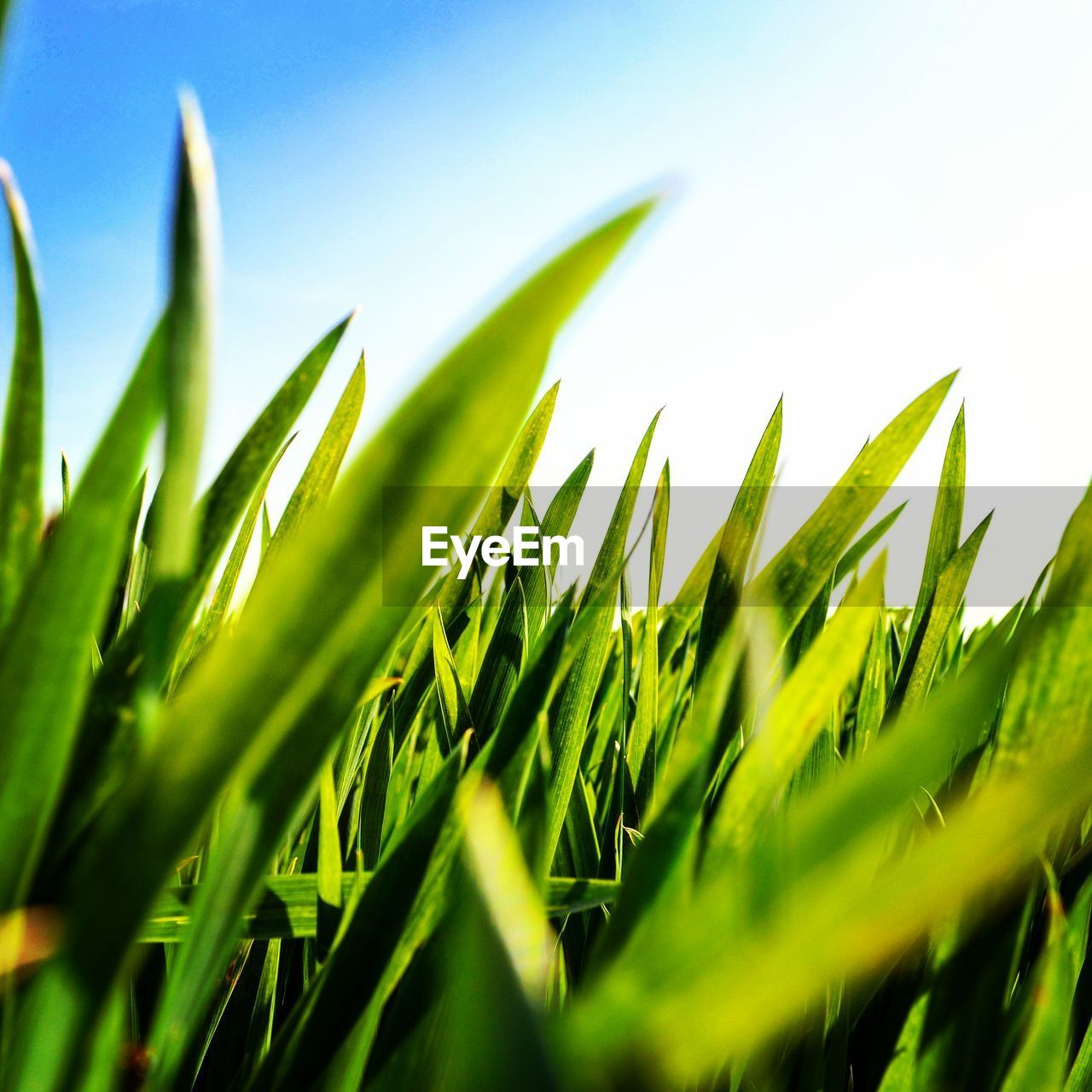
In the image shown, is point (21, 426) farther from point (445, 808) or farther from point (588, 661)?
point (588, 661)

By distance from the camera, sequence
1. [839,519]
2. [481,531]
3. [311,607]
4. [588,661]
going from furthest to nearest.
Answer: [481,531]
[588,661]
[839,519]
[311,607]

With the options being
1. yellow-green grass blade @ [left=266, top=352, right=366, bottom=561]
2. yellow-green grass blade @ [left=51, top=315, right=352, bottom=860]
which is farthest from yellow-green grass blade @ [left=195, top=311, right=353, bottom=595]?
yellow-green grass blade @ [left=266, top=352, right=366, bottom=561]

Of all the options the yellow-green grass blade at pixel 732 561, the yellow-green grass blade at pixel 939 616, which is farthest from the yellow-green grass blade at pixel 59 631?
the yellow-green grass blade at pixel 939 616

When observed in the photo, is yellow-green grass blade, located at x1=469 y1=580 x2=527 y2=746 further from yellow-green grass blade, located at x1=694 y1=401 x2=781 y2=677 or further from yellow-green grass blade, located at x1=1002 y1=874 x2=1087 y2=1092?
yellow-green grass blade, located at x1=1002 y1=874 x2=1087 y2=1092

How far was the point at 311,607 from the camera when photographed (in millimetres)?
105

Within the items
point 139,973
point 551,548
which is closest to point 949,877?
point 139,973

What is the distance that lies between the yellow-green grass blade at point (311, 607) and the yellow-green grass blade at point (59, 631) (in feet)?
0.06

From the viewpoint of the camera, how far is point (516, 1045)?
106mm

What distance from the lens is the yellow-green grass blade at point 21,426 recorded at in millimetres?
149

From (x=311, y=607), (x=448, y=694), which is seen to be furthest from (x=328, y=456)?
(x=311, y=607)

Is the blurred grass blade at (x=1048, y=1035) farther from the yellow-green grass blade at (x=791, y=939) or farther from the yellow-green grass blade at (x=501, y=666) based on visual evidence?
the yellow-green grass blade at (x=501, y=666)

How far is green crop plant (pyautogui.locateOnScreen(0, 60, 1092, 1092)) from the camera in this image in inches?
4.2

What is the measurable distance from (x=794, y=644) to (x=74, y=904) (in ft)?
1.01

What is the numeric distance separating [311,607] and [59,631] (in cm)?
5
